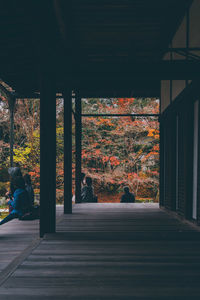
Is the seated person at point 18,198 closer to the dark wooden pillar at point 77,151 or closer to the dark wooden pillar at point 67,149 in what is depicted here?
the dark wooden pillar at point 67,149

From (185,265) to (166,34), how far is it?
16.4 ft

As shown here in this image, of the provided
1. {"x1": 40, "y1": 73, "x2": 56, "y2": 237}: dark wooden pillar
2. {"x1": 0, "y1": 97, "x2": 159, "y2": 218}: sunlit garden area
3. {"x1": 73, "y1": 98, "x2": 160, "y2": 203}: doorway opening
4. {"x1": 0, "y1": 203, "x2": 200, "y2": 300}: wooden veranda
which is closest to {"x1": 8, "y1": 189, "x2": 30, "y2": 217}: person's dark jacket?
{"x1": 0, "y1": 203, "x2": 200, "y2": 300}: wooden veranda

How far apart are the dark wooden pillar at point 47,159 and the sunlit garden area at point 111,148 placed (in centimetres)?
904

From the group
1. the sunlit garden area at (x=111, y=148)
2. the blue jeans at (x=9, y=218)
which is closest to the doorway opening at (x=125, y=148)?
the sunlit garden area at (x=111, y=148)

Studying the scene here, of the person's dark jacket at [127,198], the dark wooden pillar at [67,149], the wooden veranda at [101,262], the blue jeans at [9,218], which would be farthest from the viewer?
the person's dark jacket at [127,198]

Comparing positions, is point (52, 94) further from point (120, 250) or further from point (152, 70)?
point (120, 250)

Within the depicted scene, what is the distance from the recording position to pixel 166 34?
622 cm

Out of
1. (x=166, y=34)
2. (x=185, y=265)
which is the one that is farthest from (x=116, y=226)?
(x=166, y=34)

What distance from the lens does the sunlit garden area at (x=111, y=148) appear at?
13.6 meters

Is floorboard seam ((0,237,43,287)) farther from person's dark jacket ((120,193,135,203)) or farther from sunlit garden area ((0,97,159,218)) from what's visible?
sunlit garden area ((0,97,159,218))

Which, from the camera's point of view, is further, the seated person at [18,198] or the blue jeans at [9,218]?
the seated person at [18,198]

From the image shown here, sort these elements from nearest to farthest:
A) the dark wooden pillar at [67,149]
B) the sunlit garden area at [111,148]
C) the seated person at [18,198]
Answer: the seated person at [18,198]
the dark wooden pillar at [67,149]
the sunlit garden area at [111,148]

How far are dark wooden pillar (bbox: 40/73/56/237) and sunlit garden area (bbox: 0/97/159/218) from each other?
9.04m

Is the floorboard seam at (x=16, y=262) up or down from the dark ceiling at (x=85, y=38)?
down
